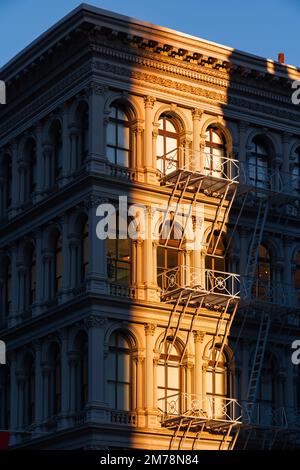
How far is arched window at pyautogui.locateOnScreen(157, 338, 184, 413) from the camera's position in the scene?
6012 cm

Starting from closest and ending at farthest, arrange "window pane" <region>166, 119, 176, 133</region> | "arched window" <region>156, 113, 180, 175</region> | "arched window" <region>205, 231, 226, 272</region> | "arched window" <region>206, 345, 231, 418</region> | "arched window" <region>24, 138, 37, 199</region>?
"arched window" <region>206, 345, 231, 418</region> < "arched window" <region>156, 113, 180, 175</region> < "arched window" <region>205, 231, 226, 272</region> < "window pane" <region>166, 119, 176, 133</region> < "arched window" <region>24, 138, 37, 199</region>

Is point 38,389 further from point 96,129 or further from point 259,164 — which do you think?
point 259,164

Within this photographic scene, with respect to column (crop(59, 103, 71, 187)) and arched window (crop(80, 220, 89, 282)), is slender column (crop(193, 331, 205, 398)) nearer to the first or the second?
arched window (crop(80, 220, 89, 282))

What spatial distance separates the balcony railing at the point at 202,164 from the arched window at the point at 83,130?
2889 millimetres

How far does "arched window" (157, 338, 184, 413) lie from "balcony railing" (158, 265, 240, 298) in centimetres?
213

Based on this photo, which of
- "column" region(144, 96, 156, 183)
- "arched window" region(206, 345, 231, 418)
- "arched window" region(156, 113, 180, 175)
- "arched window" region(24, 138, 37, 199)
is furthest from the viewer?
"arched window" region(24, 138, 37, 199)

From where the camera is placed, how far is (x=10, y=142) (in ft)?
221

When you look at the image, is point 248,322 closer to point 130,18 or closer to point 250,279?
point 250,279

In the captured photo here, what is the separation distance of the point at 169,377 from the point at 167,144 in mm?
9162

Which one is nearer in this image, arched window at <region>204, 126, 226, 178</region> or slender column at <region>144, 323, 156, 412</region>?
slender column at <region>144, 323, 156, 412</region>

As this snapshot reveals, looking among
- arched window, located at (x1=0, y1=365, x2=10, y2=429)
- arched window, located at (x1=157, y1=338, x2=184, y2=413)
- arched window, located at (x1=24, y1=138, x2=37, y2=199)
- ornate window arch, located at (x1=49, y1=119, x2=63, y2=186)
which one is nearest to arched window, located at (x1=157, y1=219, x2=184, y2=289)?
arched window, located at (x1=157, y1=338, x2=184, y2=413)

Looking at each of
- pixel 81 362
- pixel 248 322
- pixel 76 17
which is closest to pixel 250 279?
pixel 248 322

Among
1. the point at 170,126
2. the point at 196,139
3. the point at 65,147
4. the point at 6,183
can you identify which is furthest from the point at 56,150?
the point at 196,139

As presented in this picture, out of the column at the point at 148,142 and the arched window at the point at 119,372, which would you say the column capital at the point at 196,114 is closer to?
the column at the point at 148,142
